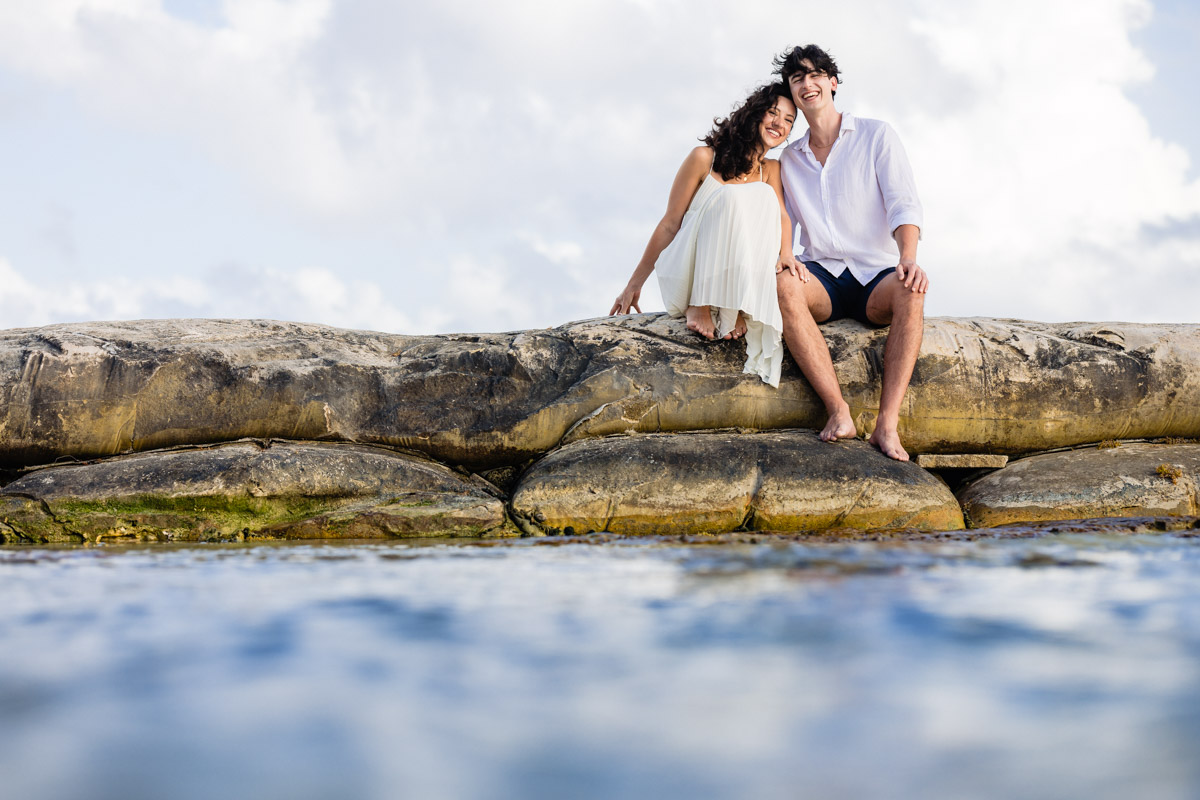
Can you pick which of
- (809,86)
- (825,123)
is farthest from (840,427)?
(809,86)

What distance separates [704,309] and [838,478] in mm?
1098

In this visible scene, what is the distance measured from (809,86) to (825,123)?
0.21 metres

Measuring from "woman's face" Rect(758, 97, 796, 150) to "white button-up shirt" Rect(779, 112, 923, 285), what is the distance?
257mm

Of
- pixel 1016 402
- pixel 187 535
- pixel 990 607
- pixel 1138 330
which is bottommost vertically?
pixel 187 535

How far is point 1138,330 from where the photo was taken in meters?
4.57

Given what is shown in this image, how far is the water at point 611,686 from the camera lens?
0.78 meters

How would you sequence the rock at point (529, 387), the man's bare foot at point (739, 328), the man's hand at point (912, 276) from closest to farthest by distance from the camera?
the man's hand at point (912, 276)
the rock at point (529, 387)
the man's bare foot at point (739, 328)

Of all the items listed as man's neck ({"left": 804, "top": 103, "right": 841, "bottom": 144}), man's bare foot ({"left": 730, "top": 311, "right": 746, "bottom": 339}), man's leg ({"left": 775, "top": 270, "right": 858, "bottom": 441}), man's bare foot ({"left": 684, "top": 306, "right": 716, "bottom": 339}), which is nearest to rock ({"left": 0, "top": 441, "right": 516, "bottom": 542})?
man's bare foot ({"left": 684, "top": 306, "right": 716, "bottom": 339})

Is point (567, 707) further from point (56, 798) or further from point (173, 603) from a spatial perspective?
point (173, 603)

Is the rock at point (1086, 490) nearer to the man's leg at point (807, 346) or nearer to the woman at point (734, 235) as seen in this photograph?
the man's leg at point (807, 346)

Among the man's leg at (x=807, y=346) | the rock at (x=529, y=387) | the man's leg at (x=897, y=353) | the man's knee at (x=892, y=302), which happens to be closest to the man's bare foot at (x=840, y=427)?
the man's leg at (x=807, y=346)

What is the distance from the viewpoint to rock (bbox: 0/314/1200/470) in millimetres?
3967

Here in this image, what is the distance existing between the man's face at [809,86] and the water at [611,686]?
2.95 metres

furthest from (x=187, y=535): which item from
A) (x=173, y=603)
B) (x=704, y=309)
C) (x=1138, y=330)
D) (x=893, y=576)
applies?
(x=1138, y=330)
